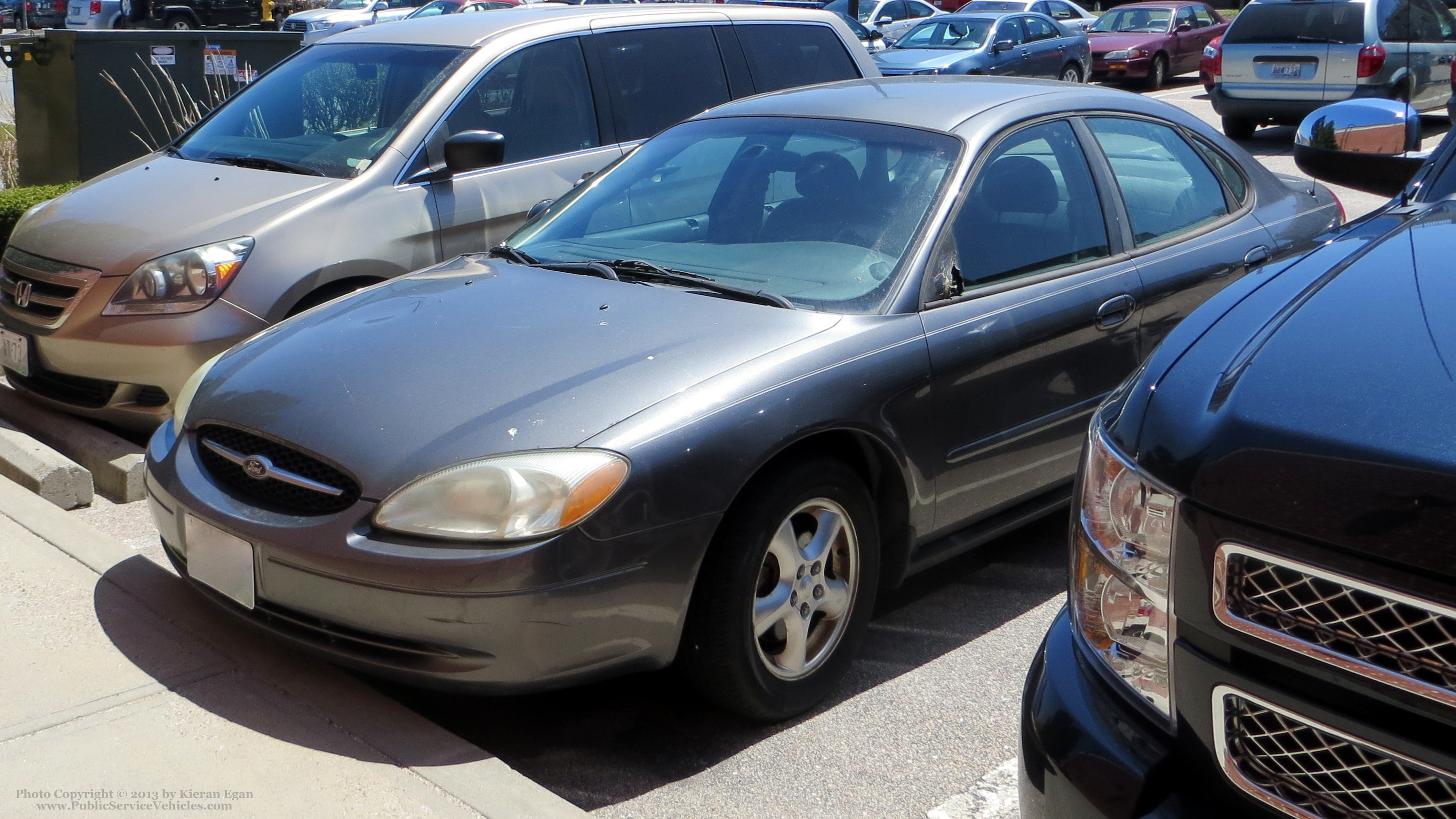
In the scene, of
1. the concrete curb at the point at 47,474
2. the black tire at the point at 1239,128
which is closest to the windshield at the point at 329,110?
the concrete curb at the point at 47,474

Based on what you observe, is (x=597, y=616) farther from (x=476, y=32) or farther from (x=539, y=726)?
(x=476, y=32)

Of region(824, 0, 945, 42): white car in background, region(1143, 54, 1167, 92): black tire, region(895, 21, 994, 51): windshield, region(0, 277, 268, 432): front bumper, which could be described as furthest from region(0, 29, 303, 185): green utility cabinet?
region(824, 0, 945, 42): white car in background

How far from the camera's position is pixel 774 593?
331 cm

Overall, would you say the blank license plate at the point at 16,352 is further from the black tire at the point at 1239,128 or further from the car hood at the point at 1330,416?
the black tire at the point at 1239,128

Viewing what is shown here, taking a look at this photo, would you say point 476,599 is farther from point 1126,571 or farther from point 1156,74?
point 1156,74

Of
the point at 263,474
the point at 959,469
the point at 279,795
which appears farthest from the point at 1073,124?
the point at 279,795

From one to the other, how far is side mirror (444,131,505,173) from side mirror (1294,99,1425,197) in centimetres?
297

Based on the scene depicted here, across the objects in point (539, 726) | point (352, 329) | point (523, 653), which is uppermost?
point (352, 329)

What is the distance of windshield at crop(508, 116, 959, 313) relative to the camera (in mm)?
3787

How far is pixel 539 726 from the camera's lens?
352 cm

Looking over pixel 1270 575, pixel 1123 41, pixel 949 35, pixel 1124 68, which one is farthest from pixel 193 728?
pixel 1123 41

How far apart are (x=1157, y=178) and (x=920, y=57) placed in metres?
13.3

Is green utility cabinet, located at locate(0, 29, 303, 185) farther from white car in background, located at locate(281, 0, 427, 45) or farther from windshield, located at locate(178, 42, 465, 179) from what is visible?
white car in background, located at locate(281, 0, 427, 45)

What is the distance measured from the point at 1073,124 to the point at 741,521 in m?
2.00
